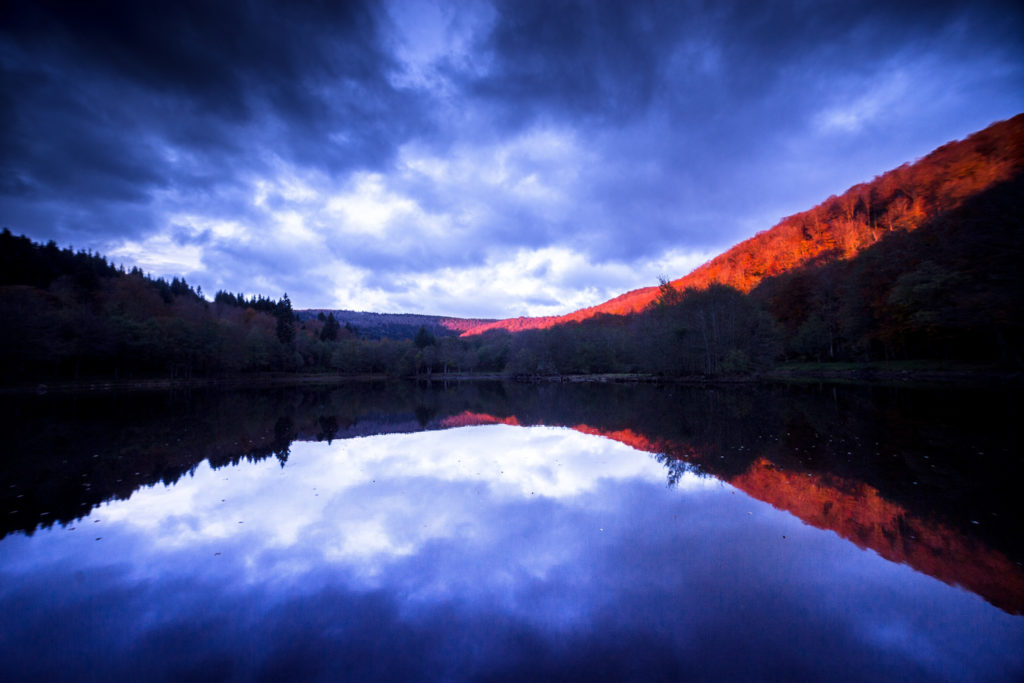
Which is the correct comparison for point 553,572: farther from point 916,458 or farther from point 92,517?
point 916,458

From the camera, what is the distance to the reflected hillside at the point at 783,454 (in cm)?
589

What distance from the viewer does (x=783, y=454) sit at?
34.5 ft

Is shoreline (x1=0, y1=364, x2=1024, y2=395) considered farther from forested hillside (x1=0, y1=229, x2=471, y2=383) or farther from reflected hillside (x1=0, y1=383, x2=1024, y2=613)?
reflected hillside (x1=0, y1=383, x2=1024, y2=613)

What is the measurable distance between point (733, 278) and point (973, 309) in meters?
57.5

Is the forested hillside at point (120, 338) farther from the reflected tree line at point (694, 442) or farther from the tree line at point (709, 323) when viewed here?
the reflected tree line at point (694, 442)

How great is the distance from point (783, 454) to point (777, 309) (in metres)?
58.2

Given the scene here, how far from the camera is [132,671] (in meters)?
3.62

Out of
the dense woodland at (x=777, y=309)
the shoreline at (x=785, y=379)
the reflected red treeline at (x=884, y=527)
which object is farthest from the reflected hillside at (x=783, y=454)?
the dense woodland at (x=777, y=309)

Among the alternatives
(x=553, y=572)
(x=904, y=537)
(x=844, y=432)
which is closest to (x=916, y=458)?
(x=844, y=432)

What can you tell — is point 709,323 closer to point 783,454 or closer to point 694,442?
point 694,442

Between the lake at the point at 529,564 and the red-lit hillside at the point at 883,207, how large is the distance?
3906cm

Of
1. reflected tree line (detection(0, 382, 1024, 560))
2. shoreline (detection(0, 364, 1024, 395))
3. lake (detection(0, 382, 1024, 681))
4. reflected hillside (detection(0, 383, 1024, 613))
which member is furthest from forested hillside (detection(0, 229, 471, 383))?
lake (detection(0, 382, 1024, 681))

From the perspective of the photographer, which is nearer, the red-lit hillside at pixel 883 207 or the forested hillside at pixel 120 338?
the red-lit hillside at pixel 883 207

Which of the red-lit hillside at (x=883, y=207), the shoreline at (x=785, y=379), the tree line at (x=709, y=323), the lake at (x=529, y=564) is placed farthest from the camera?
the red-lit hillside at (x=883, y=207)
